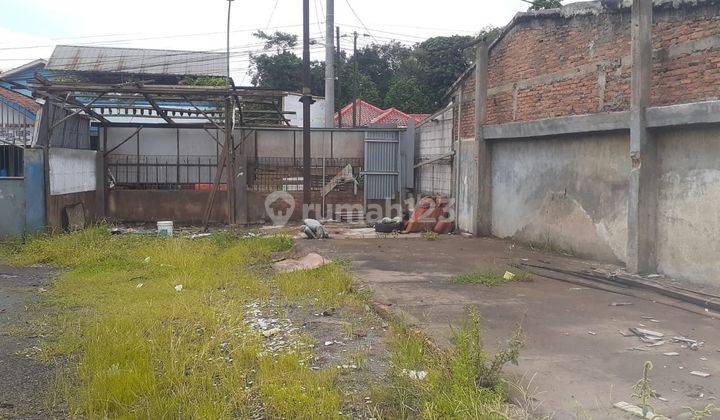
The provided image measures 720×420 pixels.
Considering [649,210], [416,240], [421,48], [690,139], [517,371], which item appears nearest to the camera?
[517,371]

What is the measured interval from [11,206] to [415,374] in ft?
31.8

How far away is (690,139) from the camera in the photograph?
6.72 meters

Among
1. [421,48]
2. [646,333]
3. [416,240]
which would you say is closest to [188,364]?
[646,333]

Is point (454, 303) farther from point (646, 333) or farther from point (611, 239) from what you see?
point (611, 239)

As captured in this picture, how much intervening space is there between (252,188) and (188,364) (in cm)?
1024

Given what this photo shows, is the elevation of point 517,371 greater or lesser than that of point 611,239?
lesser

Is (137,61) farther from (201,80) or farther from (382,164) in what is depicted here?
(382,164)

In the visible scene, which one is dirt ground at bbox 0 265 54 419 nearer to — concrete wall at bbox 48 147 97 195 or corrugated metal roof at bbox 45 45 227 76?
concrete wall at bbox 48 147 97 195

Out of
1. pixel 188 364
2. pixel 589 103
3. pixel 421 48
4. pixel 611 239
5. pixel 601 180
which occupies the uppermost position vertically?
pixel 421 48

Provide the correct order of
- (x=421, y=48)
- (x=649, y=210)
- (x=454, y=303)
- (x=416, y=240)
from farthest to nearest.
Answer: (x=421, y=48)
(x=416, y=240)
(x=649, y=210)
(x=454, y=303)

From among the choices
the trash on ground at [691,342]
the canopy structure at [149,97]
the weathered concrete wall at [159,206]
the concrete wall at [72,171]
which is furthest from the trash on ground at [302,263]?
the weathered concrete wall at [159,206]

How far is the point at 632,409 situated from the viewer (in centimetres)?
327

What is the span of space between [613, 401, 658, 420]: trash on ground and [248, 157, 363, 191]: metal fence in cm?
1164

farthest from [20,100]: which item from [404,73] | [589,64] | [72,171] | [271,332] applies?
[404,73]
